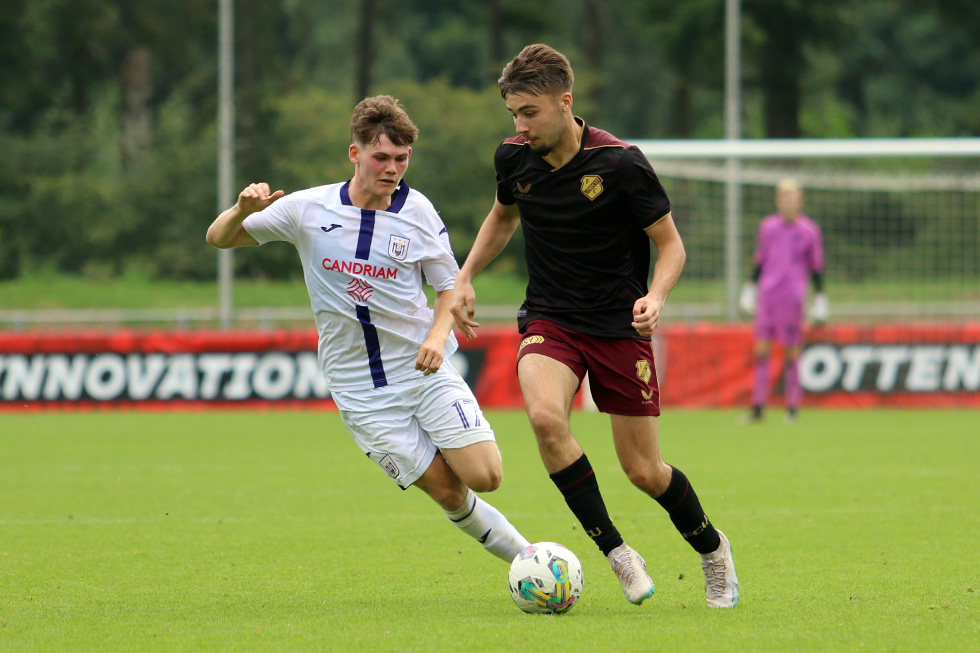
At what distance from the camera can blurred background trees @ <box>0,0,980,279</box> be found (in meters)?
A: 32.5

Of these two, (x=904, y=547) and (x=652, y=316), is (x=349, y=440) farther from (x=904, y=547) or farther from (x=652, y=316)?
(x=652, y=316)

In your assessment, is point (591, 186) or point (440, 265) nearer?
point (591, 186)

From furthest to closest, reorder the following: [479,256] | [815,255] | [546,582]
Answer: [815,255]
[479,256]
[546,582]

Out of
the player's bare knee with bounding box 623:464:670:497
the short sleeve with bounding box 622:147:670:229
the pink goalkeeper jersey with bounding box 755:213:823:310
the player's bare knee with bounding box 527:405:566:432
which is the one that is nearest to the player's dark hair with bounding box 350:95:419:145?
the short sleeve with bounding box 622:147:670:229

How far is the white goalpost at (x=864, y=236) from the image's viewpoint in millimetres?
19609

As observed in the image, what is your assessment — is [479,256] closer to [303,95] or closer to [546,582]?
[546,582]

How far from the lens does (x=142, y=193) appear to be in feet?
107

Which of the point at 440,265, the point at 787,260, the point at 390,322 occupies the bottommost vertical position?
the point at 787,260

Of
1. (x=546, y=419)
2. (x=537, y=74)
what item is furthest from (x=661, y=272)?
(x=537, y=74)

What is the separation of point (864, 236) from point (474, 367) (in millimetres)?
9734

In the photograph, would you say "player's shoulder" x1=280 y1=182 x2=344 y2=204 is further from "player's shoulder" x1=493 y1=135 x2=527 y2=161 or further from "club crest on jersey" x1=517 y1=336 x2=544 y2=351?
"club crest on jersey" x1=517 y1=336 x2=544 y2=351

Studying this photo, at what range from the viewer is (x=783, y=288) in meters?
13.9

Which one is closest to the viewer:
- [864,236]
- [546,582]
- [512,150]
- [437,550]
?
[546,582]

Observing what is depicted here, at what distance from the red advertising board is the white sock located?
975cm
